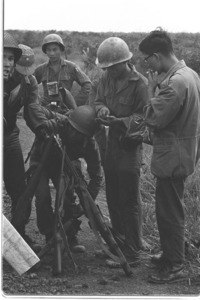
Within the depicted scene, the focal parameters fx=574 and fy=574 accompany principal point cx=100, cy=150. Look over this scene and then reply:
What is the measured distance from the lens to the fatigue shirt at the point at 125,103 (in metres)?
4.58

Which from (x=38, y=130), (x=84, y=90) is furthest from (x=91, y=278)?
(x=84, y=90)

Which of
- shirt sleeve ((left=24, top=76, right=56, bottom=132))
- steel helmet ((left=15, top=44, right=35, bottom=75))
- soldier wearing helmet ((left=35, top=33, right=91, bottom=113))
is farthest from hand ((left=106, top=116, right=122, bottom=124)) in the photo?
soldier wearing helmet ((left=35, top=33, right=91, bottom=113))

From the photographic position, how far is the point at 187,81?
4016 mm

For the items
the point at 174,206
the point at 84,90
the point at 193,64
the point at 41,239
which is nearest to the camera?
the point at 174,206

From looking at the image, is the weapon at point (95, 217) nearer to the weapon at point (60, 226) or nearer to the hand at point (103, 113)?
the weapon at point (60, 226)

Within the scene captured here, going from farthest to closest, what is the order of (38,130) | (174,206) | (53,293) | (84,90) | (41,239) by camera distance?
1. (84,90)
2. (41,239)
3. (38,130)
4. (174,206)
5. (53,293)

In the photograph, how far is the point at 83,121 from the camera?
4496mm

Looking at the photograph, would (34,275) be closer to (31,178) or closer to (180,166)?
(31,178)

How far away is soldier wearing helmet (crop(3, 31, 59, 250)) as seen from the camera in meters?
4.36

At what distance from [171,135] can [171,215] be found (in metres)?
0.60

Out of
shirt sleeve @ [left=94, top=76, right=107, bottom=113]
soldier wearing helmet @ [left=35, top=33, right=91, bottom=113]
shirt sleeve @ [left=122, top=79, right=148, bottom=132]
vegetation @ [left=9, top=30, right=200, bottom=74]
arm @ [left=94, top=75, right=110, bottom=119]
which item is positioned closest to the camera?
shirt sleeve @ [left=122, top=79, right=148, bottom=132]

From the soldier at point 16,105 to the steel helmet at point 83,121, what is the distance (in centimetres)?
23

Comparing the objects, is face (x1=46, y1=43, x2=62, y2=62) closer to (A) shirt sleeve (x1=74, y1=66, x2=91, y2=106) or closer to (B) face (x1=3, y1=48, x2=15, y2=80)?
(A) shirt sleeve (x1=74, y1=66, x2=91, y2=106)

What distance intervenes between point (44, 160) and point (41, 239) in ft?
3.43
